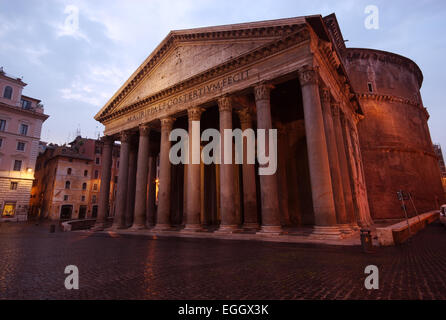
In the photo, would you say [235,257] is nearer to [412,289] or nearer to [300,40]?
[412,289]

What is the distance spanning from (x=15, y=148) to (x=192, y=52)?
30957 millimetres

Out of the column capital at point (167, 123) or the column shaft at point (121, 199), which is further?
the column shaft at point (121, 199)

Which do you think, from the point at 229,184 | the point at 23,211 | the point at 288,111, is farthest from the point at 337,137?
the point at 23,211

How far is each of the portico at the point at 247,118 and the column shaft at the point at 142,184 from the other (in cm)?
7

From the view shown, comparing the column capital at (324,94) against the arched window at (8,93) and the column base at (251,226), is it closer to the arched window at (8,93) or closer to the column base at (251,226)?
the column base at (251,226)

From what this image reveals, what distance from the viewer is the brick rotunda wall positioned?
23.0m

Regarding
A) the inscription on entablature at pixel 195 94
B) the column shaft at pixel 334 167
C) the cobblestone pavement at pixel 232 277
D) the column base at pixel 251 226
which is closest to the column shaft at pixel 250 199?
the column base at pixel 251 226

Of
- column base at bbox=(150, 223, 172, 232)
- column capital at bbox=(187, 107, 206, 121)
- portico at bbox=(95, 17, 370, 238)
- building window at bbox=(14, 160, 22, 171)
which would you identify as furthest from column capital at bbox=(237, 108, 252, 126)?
building window at bbox=(14, 160, 22, 171)

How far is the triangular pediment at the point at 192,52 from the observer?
11.9 metres

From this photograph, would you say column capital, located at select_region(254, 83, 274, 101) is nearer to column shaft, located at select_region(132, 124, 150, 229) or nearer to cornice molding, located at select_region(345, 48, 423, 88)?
column shaft, located at select_region(132, 124, 150, 229)

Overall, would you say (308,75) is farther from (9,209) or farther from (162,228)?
(9,209)

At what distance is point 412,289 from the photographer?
3.36 metres

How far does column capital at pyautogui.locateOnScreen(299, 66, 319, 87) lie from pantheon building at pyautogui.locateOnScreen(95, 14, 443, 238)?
5cm
